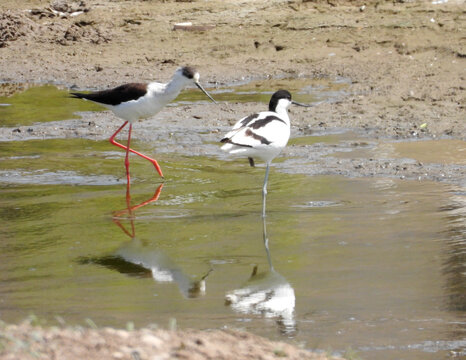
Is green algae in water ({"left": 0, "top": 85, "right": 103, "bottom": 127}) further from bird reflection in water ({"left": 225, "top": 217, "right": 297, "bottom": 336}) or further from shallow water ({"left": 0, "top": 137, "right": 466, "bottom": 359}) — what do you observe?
bird reflection in water ({"left": 225, "top": 217, "right": 297, "bottom": 336})

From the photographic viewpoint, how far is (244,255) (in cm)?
605

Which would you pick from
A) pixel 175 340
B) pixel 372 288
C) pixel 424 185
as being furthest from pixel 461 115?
pixel 175 340

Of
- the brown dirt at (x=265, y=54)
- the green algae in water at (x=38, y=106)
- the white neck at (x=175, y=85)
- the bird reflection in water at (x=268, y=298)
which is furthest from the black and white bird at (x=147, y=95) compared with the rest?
the bird reflection in water at (x=268, y=298)

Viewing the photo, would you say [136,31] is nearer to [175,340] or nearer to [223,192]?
[223,192]

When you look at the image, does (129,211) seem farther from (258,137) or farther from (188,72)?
(188,72)

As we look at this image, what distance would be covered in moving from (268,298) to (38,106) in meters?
8.18

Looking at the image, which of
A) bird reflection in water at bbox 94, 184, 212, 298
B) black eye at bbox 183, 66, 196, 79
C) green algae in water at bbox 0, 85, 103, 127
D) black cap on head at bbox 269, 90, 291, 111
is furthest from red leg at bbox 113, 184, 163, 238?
green algae in water at bbox 0, 85, 103, 127

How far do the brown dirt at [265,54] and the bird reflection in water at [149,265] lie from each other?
9.08 ft

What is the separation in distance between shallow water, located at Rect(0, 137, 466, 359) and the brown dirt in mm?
1224

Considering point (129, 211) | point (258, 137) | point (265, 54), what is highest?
point (265, 54)

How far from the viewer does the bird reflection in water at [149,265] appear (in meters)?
5.43

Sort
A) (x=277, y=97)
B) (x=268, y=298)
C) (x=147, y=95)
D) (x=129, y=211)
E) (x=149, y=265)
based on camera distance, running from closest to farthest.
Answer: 1. (x=268, y=298)
2. (x=149, y=265)
3. (x=129, y=211)
4. (x=277, y=97)
5. (x=147, y=95)

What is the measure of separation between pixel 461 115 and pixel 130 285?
19.1 feet

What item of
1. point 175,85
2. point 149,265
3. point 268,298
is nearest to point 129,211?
point 149,265
